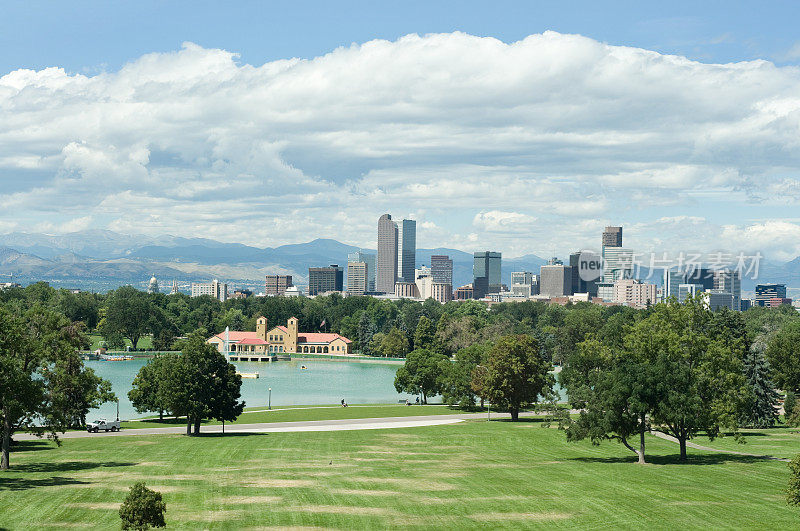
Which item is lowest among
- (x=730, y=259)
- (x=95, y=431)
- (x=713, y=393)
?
(x=95, y=431)

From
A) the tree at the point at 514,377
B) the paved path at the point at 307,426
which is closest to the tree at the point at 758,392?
the tree at the point at 514,377

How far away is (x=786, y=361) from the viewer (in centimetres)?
8512

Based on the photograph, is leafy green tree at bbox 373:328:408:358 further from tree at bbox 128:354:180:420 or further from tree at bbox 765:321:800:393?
tree at bbox 128:354:180:420

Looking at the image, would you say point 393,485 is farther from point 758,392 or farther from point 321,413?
point 321,413

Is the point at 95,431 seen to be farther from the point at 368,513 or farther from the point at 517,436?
the point at 368,513

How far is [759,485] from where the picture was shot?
119ft

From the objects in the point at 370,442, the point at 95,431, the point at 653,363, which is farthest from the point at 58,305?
the point at 653,363

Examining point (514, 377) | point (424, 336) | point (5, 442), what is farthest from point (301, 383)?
point (5, 442)

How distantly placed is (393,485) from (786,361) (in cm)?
6323

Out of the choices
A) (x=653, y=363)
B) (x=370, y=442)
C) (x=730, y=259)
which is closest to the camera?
Result: (x=653, y=363)

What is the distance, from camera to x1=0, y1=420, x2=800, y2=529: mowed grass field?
29328 mm

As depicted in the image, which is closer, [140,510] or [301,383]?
[140,510]

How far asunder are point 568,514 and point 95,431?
4160 cm

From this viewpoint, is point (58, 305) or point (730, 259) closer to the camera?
point (730, 259)
